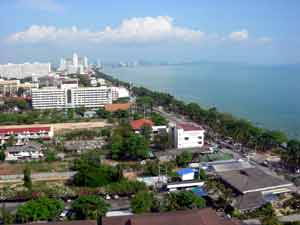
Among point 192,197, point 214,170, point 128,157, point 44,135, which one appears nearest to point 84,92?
point 44,135

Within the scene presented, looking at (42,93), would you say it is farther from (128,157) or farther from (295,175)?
(295,175)

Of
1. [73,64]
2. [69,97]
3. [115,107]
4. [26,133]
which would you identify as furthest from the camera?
[73,64]

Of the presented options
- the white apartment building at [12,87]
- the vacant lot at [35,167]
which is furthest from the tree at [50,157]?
the white apartment building at [12,87]

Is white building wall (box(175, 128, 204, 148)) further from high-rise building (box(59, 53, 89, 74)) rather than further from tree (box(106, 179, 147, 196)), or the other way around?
high-rise building (box(59, 53, 89, 74))

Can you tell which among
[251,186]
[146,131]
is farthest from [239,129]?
[251,186]

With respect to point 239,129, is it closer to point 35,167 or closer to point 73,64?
point 35,167

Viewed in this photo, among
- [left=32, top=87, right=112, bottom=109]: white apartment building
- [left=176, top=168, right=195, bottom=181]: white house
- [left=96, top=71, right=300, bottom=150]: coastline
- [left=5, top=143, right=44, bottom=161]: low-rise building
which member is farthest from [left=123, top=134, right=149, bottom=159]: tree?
[left=32, top=87, right=112, bottom=109]: white apartment building

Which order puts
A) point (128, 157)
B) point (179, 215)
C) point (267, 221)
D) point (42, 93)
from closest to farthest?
point (179, 215)
point (267, 221)
point (128, 157)
point (42, 93)
